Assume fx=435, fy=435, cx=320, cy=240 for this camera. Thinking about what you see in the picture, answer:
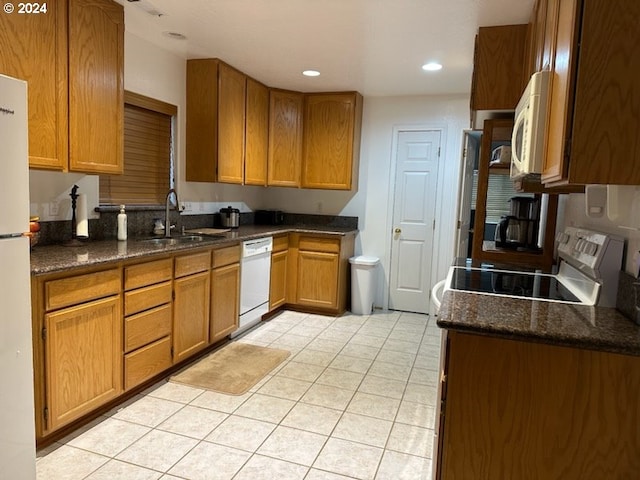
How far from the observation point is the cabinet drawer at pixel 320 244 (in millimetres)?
4500

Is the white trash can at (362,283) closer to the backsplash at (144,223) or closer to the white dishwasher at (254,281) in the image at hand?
the backsplash at (144,223)

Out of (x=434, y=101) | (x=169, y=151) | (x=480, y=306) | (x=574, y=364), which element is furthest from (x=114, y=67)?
(x=434, y=101)

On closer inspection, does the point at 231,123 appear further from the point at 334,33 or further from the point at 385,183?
the point at 385,183

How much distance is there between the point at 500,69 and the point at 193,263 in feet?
7.41

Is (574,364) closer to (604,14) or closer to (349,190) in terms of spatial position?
(604,14)

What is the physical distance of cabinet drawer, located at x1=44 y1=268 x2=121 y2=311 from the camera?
200 cm

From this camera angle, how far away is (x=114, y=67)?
2.60 metres

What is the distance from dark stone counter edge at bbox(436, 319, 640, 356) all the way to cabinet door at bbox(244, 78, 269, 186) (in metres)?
3.26

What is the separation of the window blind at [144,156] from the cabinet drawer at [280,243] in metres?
1.17

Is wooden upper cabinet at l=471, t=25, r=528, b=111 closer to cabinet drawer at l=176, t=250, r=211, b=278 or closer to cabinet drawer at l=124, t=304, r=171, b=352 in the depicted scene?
cabinet drawer at l=176, t=250, r=211, b=278

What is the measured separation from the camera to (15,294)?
1.61m

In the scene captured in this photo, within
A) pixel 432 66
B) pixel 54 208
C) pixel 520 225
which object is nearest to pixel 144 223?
pixel 54 208

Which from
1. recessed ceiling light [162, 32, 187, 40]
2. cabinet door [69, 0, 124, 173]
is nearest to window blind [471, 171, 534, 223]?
recessed ceiling light [162, 32, 187, 40]

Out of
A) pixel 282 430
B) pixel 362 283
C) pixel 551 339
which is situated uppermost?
pixel 551 339
